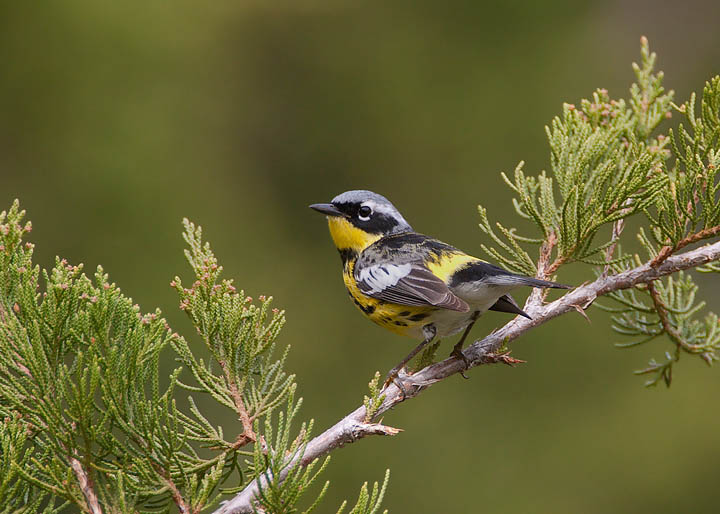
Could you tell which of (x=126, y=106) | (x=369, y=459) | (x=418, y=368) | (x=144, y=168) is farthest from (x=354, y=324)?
(x=418, y=368)

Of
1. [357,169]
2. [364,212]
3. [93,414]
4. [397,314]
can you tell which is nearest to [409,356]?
[397,314]

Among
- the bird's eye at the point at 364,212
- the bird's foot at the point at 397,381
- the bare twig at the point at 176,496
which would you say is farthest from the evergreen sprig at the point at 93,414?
the bird's eye at the point at 364,212

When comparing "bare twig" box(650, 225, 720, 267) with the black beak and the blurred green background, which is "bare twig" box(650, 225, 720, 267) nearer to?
the black beak

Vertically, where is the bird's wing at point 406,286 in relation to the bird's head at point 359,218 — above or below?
below

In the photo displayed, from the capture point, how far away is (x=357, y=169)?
4.85 meters

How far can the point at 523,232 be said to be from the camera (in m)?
4.54

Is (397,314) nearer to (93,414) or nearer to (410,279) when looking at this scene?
(410,279)

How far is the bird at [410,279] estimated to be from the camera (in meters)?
2.30

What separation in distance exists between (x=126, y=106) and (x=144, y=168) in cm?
40

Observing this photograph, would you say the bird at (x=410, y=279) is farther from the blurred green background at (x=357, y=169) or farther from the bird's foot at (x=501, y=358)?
the blurred green background at (x=357, y=169)

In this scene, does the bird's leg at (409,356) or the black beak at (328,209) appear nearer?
the bird's leg at (409,356)

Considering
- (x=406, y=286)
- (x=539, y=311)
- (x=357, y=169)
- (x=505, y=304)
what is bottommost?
(x=539, y=311)

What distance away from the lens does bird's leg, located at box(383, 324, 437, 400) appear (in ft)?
6.07

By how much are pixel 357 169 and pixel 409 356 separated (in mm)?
2890
